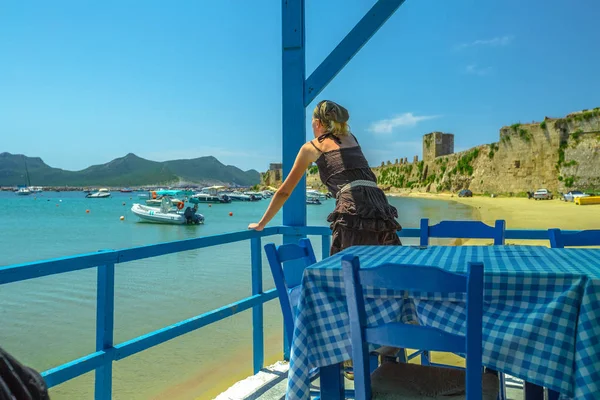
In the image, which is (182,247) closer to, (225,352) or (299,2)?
(299,2)

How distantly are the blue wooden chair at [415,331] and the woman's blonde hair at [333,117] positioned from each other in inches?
47.5

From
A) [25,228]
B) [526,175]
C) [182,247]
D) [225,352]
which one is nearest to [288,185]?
[182,247]

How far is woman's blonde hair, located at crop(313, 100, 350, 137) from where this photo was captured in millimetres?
2422

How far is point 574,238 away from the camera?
2.25 m

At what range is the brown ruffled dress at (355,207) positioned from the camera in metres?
2.39

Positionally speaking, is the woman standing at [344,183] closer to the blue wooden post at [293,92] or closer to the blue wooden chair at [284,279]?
the blue wooden chair at [284,279]

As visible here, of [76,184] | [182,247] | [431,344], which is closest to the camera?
[431,344]

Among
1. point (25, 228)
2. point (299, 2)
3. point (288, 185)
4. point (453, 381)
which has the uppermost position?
point (299, 2)

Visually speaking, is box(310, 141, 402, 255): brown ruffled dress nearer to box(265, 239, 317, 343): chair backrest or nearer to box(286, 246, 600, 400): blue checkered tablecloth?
box(265, 239, 317, 343): chair backrest

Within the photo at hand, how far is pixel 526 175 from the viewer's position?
43.6 m

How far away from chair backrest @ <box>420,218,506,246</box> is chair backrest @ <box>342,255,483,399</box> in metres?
1.34

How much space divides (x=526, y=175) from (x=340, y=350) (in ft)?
153

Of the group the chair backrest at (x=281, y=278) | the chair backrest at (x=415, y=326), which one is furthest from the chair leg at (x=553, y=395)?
the chair backrest at (x=281, y=278)

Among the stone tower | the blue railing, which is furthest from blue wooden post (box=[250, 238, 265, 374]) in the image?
Result: the stone tower
